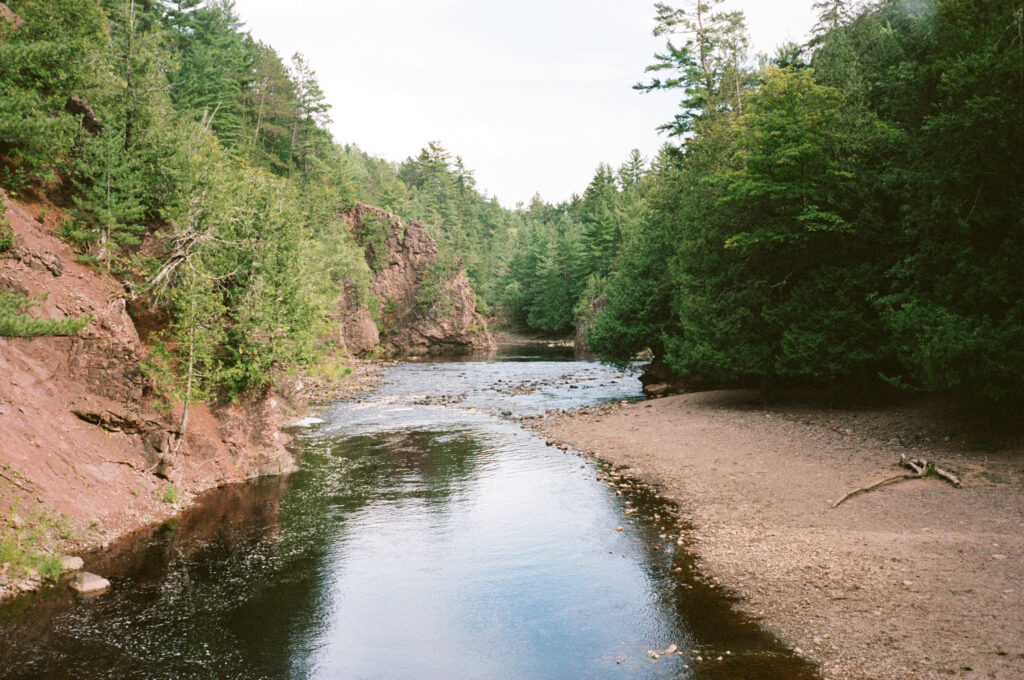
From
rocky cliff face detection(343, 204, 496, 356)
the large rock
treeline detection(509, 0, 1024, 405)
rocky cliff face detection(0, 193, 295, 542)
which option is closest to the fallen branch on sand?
treeline detection(509, 0, 1024, 405)

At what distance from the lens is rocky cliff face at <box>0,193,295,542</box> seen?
562 inches

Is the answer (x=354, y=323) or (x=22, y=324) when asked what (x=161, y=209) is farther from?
(x=354, y=323)

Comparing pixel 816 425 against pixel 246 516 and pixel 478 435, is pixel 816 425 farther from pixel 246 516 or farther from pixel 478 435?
pixel 246 516

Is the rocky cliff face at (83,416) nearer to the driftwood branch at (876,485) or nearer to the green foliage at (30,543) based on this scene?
the green foliage at (30,543)

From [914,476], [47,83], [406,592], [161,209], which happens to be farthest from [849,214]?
[47,83]

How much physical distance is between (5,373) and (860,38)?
36.4 meters

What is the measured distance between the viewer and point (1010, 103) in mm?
15359

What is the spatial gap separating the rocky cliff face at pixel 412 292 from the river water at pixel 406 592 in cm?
5302

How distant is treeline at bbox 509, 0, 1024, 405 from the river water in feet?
34.5

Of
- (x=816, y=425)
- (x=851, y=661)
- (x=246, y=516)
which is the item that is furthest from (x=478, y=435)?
(x=851, y=661)

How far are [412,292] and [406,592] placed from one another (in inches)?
2606

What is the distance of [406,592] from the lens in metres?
12.5

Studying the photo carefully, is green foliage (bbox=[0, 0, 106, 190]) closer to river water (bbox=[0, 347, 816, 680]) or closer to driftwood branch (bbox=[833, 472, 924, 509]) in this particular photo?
river water (bbox=[0, 347, 816, 680])

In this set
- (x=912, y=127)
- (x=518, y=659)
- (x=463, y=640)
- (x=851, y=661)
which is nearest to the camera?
(x=851, y=661)
